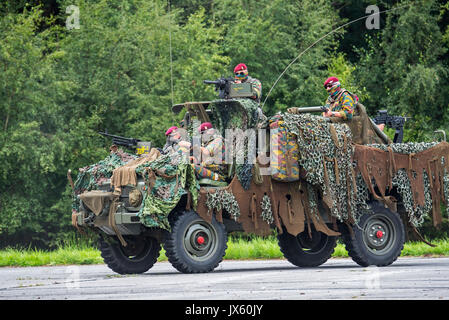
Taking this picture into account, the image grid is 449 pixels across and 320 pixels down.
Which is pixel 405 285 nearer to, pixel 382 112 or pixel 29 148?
pixel 382 112

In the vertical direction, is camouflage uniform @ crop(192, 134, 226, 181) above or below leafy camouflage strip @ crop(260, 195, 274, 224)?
above

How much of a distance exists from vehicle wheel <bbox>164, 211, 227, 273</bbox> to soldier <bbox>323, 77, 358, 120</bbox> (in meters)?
2.81

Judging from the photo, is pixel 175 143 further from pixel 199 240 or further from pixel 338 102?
pixel 338 102

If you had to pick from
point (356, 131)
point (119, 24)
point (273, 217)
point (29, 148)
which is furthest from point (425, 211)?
point (119, 24)

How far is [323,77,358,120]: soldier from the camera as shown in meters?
16.7

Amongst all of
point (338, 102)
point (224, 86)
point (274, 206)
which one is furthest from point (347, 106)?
point (274, 206)

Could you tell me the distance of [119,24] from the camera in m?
37.9

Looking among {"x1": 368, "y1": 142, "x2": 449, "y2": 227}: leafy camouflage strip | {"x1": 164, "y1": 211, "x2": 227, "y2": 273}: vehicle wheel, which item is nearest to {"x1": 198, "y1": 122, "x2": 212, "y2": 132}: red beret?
{"x1": 164, "y1": 211, "x2": 227, "y2": 273}: vehicle wheel

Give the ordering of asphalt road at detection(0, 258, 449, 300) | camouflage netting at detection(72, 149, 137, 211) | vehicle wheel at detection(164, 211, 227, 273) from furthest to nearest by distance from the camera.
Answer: camouflage netting at detection(72, 149, 137, 211) < vehicle wheel at detection(164, 211, 227, 273) < asphalt road at detection(0, 258, 449, 300)

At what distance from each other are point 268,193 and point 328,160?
1.09 metres

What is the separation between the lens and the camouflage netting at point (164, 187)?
1462 cm

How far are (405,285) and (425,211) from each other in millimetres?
5556

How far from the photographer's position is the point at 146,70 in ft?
127

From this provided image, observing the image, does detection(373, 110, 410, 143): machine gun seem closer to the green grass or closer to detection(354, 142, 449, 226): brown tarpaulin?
detection(354, 142, 449, 226): brown tarpaulin
